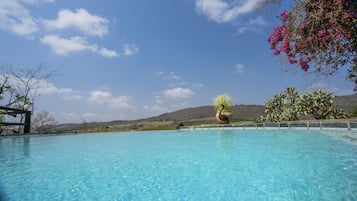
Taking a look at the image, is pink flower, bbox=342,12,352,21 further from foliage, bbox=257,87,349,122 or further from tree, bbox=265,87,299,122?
tree, bbox=265,87,299,122

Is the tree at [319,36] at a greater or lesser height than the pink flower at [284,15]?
lesser

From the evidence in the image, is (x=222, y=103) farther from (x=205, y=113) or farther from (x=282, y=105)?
(x=205, y=113)

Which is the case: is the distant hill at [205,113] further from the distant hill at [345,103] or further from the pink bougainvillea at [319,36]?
the pink bougainvillea at [319,36]

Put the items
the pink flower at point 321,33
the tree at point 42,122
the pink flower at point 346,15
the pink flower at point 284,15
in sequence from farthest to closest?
the tree at point 42,122
the pink flower at point 284,15
the pink flower at point 321,33
the pink flower at point 346,15

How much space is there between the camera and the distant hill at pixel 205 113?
31.3 metres

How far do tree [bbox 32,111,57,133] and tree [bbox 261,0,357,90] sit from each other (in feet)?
85.6

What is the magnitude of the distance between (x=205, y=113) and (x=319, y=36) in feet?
168

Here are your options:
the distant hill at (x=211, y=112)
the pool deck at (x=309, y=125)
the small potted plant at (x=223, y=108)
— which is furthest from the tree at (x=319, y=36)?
the distant hill at (x=211, y=112)

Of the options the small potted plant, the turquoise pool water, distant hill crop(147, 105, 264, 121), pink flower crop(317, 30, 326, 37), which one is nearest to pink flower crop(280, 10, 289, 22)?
pink flower crop(317, 30, 326, 37)

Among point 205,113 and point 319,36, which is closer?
point 319,36

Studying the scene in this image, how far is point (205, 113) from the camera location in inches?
2135

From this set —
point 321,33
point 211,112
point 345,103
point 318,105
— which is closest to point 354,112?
point 318,105

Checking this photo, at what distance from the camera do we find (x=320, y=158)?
6.84m

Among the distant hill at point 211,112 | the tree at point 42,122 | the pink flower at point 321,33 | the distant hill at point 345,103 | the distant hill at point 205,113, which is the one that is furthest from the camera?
the distant hill at point 211,112
